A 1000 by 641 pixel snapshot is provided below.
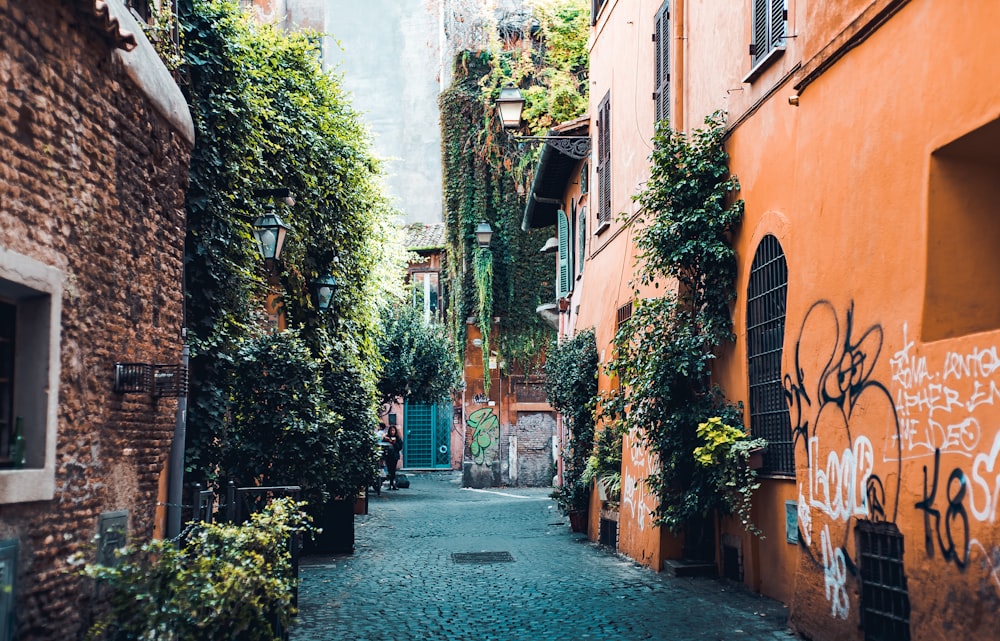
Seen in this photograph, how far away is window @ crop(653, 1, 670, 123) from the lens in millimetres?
11773

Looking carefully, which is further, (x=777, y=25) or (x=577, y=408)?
(x=577, y=408)

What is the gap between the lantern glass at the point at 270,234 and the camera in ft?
35.6

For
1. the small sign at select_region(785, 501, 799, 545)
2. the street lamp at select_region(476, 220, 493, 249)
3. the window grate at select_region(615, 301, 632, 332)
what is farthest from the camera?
the street lamp at select_region(476, 220, 493, 249)

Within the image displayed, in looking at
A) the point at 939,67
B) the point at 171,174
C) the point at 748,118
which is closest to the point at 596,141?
the point at 748,118

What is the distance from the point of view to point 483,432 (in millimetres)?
29344

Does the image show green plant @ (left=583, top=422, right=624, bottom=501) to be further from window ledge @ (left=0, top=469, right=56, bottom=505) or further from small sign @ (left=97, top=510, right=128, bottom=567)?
window ledge @ (left=0, top=469, right=56, bottom=505)

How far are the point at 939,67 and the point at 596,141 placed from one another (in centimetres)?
1051

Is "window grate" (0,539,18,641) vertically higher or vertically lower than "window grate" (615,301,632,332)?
lower

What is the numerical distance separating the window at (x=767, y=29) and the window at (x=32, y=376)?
5887mm

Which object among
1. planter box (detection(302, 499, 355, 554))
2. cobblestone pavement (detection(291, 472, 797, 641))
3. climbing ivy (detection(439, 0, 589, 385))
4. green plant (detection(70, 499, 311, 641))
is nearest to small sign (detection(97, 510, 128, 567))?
green plant (detection(70, 499, 311, 641))

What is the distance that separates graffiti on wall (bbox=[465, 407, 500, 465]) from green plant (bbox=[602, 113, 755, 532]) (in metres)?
18.4

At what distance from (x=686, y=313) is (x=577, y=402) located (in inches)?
208

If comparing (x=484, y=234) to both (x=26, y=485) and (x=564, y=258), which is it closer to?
(x=564, y=258)

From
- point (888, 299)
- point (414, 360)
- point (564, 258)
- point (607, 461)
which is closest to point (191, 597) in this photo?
point (888, 299)
